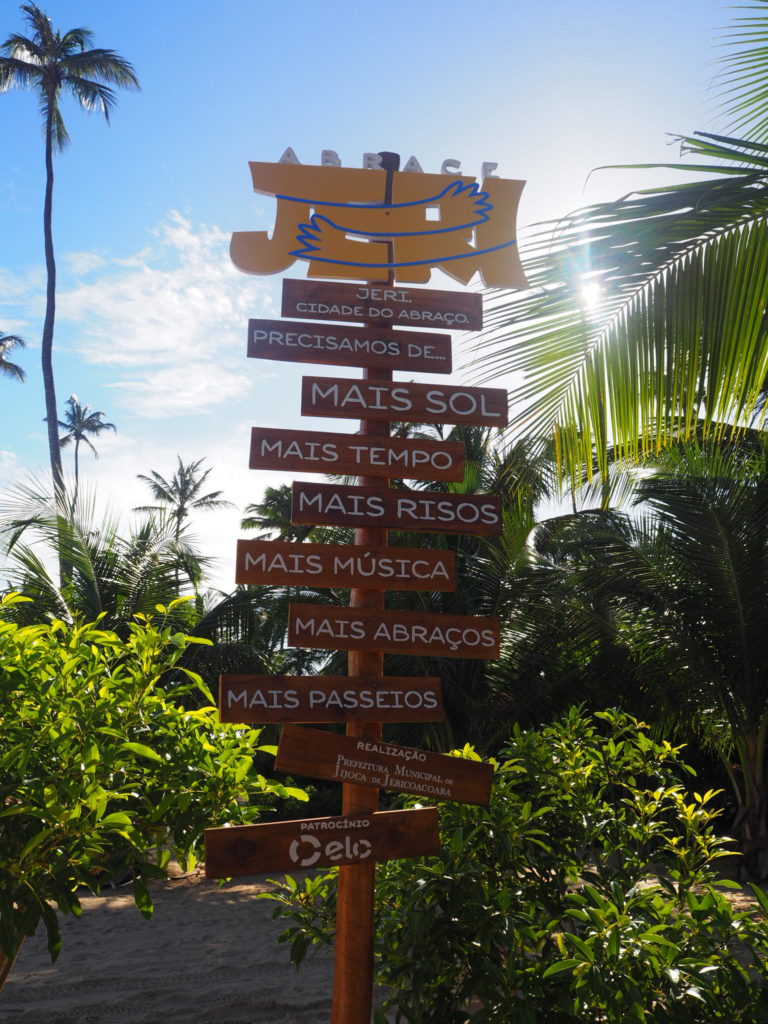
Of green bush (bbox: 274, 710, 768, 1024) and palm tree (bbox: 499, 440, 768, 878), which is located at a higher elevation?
palm tree (bbox: 499, 440, 768, 878)

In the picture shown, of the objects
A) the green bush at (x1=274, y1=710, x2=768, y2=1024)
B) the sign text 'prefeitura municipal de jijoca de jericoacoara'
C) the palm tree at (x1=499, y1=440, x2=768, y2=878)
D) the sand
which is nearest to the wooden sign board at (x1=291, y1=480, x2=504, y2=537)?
the sign text 'prefeitura municipal de jijoca de jericoacoara'

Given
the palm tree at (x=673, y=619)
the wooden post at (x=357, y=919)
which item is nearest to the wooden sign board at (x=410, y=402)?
the wooden post at (x=357, y=919)

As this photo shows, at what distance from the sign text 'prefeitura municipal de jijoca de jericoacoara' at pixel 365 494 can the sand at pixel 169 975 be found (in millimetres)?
1593

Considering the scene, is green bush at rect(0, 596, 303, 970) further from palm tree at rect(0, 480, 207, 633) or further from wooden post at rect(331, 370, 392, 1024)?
palm tree at rect(0, 480, 207, 633)

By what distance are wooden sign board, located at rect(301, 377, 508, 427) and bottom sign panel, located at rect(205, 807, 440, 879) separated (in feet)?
5.84

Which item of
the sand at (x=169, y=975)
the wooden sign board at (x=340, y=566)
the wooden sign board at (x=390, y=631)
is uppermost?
the wooden sign board at (x=340, y=566)

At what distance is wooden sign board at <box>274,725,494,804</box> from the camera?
3.32m

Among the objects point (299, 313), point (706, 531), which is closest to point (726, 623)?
point (706, 531)

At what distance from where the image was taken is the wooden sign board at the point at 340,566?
344 centimetres

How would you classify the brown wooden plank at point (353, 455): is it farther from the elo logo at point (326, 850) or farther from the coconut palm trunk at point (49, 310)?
the coconut palm trunk at point (49, 310)

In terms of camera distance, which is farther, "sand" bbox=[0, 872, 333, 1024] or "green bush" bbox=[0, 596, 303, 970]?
"sand" bbox=[0, 872, 333, 1024]

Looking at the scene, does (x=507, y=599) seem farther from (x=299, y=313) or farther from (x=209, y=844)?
(x=209, y=844)

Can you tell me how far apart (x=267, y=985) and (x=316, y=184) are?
470cm

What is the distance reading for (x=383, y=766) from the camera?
3.39m
